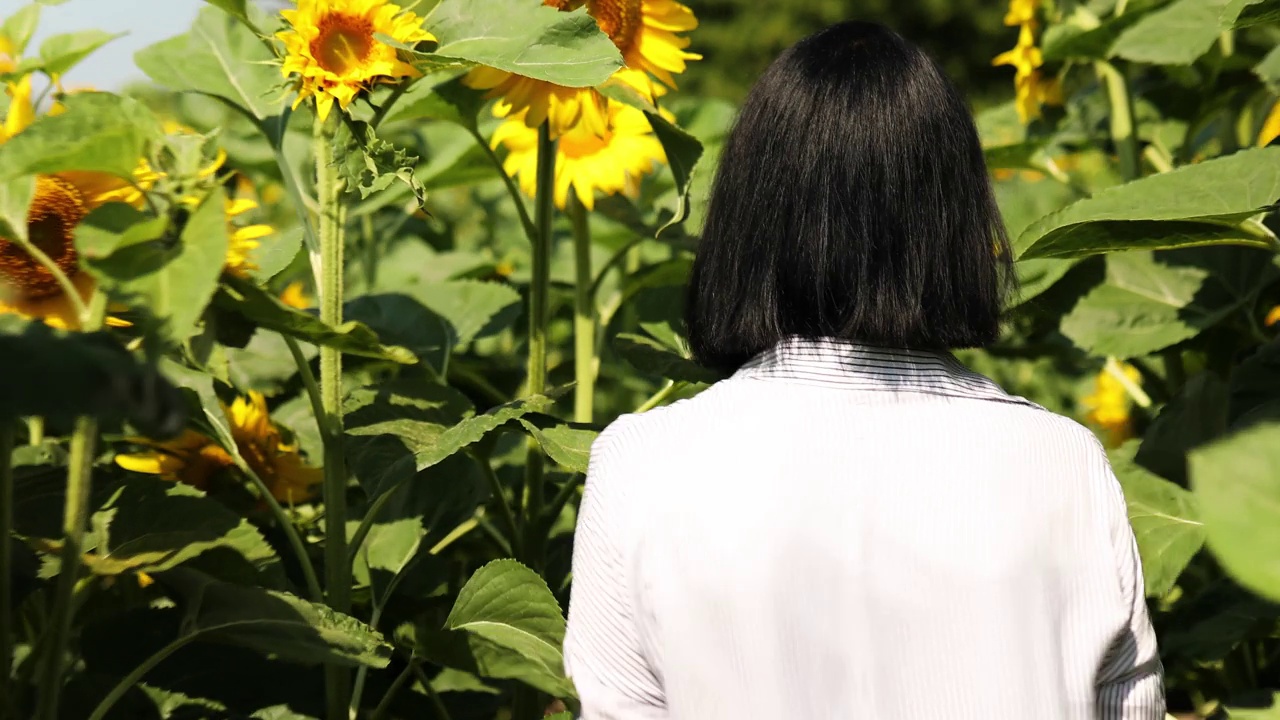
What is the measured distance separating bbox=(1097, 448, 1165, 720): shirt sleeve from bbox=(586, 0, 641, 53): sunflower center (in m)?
0.71

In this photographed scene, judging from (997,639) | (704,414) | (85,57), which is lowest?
(997,639)

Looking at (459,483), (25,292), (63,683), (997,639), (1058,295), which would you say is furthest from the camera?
(1058,295)

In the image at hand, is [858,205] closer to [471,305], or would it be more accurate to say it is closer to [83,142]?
[83,142]

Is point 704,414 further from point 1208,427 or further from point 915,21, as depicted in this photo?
point 915,21

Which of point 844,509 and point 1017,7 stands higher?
point 1017,7

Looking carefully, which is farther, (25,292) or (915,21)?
(915,21)

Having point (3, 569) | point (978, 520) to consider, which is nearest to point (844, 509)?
point (978, 520)

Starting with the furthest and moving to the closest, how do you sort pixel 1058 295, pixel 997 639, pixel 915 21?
1. pixel 915 21
2. pixel 1058 295
3. pixel 997 639

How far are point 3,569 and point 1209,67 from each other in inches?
62.4

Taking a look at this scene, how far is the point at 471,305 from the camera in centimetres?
163

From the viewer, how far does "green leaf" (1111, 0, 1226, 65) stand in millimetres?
1513

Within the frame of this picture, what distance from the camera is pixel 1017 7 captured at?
1.80 meters

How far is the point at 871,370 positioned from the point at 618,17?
1.98 ft

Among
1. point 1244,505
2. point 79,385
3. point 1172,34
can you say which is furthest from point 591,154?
point 1244,505
